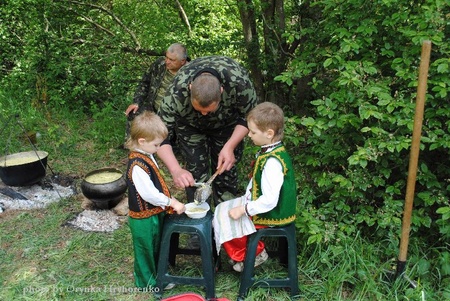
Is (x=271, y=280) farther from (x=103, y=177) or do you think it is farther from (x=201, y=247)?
(x=103, y=177)

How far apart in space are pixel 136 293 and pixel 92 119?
409 centimetres

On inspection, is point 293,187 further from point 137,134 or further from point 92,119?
point 92,119

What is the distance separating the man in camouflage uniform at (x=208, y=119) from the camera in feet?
9.83

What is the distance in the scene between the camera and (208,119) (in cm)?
321

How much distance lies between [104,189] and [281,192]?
190 centimetres

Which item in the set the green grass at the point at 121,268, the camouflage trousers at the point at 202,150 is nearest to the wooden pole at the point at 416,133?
the green grass at the point at 121,268

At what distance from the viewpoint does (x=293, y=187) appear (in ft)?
8.56

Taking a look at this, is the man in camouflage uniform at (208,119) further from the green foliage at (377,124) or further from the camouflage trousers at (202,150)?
the green foliage at (377,124)

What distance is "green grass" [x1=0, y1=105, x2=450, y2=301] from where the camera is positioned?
9.31 feet

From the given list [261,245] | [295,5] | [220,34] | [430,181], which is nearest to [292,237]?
[261,245]

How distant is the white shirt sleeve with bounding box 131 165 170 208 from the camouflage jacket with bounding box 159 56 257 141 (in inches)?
28.4

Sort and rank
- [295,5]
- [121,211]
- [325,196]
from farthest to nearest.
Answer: [295,5] < [121,211] < [325,196]

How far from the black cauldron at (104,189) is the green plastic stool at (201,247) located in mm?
1206

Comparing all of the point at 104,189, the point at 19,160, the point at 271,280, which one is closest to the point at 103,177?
the point at 104,189
